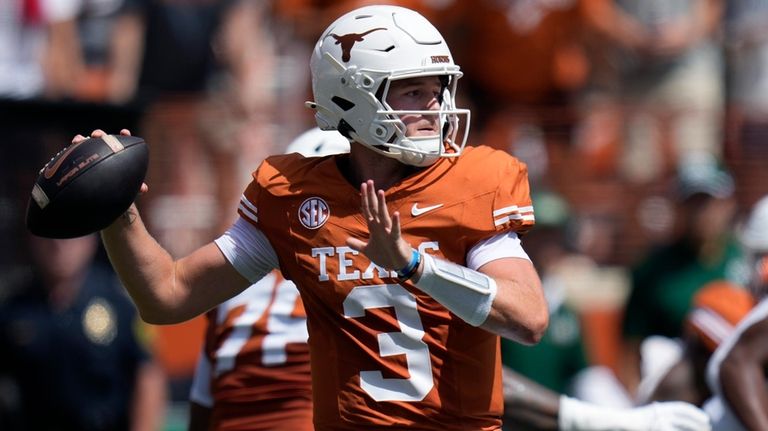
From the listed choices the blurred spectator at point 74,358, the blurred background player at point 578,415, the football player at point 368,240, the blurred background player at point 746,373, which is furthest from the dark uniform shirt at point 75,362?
the football player at point 368,240

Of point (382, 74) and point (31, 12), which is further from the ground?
point (382, 74)

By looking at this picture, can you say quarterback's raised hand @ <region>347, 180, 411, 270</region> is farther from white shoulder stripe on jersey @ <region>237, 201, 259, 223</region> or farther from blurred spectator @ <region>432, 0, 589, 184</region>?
blurred spectator @ <region>432, 0, 589, 184</region>

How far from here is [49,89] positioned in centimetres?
965

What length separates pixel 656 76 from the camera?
10.5 meters

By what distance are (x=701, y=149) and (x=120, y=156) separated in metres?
6.16

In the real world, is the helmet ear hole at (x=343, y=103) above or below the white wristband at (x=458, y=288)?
above

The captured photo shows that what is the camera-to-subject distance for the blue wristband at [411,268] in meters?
3.94

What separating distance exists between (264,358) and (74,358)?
2518mm

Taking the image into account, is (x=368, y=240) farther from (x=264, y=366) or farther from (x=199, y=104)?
(x=199, y=104)

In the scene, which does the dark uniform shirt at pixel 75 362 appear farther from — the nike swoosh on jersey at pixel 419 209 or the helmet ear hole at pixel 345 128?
the nike swoosh on jersey at pixel 419 209

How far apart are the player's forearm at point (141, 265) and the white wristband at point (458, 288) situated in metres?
0.80

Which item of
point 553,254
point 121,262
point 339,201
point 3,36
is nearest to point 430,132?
point 339,201

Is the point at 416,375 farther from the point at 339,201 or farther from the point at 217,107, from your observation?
the point at 217,107

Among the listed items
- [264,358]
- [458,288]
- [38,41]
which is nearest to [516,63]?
[38,41]
